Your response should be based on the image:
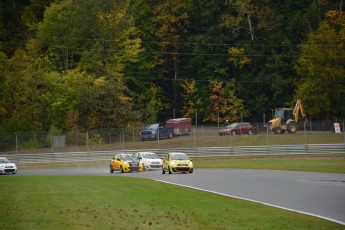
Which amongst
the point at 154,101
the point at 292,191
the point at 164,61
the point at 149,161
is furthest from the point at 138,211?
the point at 164,61

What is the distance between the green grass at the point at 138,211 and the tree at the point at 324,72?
55004mm

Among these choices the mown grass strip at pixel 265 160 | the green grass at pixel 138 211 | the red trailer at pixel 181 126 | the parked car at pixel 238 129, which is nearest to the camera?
the green grass at pixel 138 211

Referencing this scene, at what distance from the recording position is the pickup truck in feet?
229

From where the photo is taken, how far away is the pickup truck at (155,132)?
69.8 m

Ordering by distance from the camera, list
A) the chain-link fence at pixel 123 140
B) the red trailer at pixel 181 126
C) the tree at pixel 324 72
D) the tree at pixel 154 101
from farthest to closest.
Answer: the tree at pixel 154 101 < the tree at pixel 324 72 < the red trailer at pixel 181 126 < the chain-link fence at pixel 123 140

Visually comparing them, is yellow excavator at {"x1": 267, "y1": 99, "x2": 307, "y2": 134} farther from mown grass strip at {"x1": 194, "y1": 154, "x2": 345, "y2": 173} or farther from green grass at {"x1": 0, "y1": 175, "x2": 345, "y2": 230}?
green grass at {"x1": 0, "y1": 175, "x2": 345, "y2": 230}

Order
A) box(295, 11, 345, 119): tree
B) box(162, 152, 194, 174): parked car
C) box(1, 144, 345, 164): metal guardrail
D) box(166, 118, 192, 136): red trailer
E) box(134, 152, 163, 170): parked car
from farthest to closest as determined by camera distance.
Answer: box(295, 11, 345, 119): tree
box(166, 118, 192, 136): red trailer
box(1, 144, 345, 164): metal guardrail
box(134, 152, 163, 170): parked car
box(162, 152, 194, 174): parked car

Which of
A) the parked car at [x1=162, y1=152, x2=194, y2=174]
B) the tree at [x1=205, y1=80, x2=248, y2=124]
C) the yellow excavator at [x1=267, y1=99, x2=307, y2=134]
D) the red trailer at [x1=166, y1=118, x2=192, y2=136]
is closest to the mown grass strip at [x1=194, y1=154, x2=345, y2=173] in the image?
the parked car at [x1=162, y1=152, x2=194, y2=174]

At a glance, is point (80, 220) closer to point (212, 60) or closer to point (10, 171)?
point (10, 171)

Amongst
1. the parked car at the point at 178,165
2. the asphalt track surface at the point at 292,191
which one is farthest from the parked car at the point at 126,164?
the asphalt track surface at the point at 292,191

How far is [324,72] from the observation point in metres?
78.8

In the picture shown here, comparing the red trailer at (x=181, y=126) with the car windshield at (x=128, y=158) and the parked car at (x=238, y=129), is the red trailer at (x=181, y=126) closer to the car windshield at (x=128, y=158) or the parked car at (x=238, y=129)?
the parked car at (x=238, y=129)

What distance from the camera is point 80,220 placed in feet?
56.7

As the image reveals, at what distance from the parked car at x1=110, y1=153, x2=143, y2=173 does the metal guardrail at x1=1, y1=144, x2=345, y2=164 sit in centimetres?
1309
